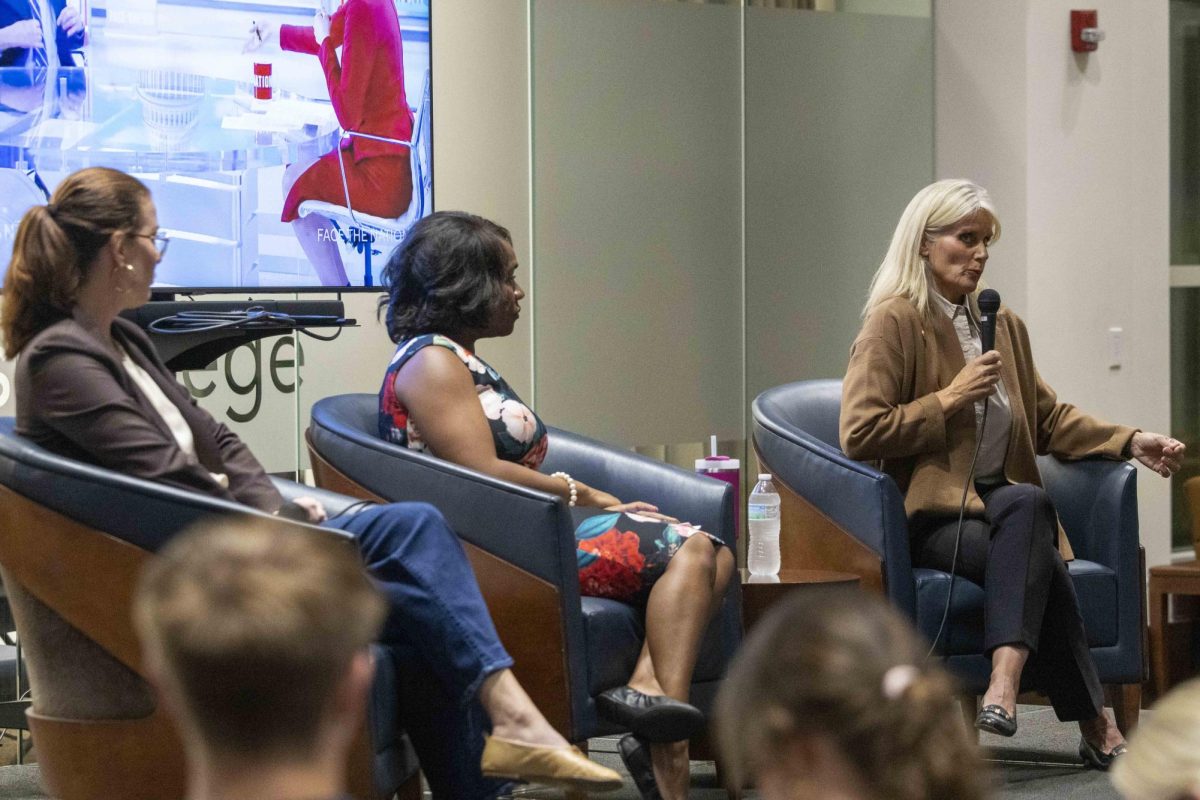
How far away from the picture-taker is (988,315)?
12.1 ft

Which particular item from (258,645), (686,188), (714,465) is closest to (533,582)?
(714,465)

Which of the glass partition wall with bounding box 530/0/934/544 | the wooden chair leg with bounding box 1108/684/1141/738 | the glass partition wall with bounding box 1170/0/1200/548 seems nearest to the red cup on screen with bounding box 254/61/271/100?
the glass partition wall with bounding box 530/0/934/544

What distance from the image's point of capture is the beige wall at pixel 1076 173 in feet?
17.8

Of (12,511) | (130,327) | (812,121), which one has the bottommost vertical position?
(12,511)

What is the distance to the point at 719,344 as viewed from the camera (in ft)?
17.8

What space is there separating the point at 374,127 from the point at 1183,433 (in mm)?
3573

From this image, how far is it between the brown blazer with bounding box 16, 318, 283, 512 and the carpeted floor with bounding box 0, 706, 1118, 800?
4.08 feet

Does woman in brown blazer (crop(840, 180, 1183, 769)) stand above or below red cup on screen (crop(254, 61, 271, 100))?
below

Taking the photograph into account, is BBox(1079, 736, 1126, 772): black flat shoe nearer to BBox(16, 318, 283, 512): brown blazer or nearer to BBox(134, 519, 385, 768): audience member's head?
BBox(16, 318, 283, 512): brown blazer

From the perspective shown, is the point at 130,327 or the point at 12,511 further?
the point at 130,327

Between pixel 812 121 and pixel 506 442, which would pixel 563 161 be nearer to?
pixel 812 121

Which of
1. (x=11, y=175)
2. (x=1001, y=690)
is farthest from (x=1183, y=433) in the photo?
(x=11, y=175)

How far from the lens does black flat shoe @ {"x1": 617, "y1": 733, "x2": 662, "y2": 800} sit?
3023mm

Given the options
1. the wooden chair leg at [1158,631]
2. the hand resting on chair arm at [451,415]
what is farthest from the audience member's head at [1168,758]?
the wooden chair leg at [1158,631]
